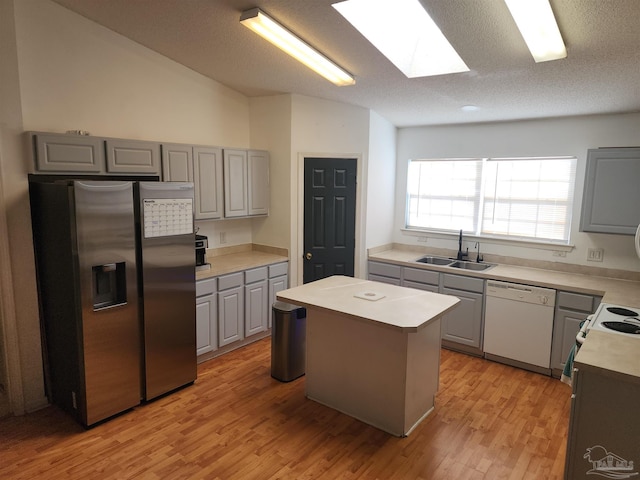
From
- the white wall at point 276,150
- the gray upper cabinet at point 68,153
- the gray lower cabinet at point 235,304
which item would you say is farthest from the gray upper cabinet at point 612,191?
the gray upper cabinet at point 68,153

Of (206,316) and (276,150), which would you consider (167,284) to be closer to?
(206,316)

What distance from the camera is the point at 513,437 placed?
2.80m

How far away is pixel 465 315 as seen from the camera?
413 centimetres

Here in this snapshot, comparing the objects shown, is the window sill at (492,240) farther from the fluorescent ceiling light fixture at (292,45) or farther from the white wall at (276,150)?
the fluorescent ceiling light fixture at (292,45)

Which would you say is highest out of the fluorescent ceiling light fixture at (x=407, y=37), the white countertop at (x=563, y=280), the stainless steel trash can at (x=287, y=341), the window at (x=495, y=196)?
the fluorescent ceiling light fixture at (x=407, y=37)

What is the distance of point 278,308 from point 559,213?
299 cm

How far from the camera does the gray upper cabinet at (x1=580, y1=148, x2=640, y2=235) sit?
339cm

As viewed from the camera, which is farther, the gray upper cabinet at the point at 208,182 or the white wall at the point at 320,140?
the white wall at the point at 320,140

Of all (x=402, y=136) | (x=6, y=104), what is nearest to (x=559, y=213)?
(x=402, y=136)

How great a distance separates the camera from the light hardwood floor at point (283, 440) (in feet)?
8.04

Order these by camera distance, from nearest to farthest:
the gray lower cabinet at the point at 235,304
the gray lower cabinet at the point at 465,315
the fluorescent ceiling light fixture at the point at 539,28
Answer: the fluorescent ceiling light fixture at the point at 539,28 < the gray lower cabinet at the point at 235,304 < the gray lower cabinet at the point at 465,315

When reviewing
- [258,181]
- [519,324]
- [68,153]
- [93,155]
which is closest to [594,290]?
[519,324]

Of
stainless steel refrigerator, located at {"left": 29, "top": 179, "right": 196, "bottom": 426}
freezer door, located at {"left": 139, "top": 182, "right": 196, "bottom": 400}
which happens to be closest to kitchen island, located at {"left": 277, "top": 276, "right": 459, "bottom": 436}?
freezer door, located at {"left": 139, "top": 182, "right": 196, "bottom": 400}

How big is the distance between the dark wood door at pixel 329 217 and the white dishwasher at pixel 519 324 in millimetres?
1576
